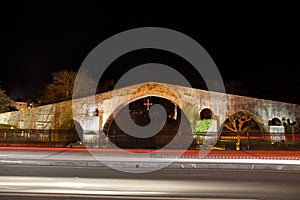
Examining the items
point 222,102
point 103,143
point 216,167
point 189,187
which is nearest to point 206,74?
point 222,102

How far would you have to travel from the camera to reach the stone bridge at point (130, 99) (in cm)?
2648

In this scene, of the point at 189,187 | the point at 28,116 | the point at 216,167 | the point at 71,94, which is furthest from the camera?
the point at 71,94

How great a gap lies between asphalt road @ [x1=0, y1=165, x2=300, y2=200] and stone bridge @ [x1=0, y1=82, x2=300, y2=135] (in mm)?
16560

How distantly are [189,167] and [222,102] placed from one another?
17938 mm

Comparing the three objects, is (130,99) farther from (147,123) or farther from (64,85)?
(147,123)

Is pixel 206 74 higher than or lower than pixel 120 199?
higher

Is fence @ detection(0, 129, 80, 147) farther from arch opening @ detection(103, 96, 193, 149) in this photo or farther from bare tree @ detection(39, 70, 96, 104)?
bare tree @ detection(39, 70, 96, 104)

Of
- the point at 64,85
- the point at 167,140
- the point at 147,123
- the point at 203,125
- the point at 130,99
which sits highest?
the point at 64,85

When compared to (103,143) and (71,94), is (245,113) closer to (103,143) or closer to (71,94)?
(103,143)

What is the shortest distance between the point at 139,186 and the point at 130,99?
72.6 ft

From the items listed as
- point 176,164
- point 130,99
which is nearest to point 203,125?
point 130,99

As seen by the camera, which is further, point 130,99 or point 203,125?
point 130,99

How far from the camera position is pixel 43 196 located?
643cm

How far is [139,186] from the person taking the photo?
7742 millimetres
